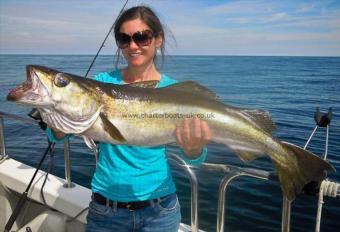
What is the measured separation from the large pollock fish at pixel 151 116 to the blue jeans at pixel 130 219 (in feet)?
2.09

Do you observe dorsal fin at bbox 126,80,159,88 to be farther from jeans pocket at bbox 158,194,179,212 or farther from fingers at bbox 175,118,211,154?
jeans pocket at bbox 158,194,179,212

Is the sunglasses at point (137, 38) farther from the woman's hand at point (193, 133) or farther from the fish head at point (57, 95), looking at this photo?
the woman's hand at point (193, 133)

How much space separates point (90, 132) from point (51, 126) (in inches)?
13.9

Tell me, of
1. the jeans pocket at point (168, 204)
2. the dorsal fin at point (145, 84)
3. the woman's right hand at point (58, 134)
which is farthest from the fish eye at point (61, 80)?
the jeans pocket at point (168, 204)

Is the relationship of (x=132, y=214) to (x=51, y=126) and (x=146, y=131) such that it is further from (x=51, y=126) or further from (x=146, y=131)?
(x=51, y=126)

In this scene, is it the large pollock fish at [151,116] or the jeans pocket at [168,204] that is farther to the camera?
the jeans pocket at [168,204]

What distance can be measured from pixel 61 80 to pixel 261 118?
6.46ft

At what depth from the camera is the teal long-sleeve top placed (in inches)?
125

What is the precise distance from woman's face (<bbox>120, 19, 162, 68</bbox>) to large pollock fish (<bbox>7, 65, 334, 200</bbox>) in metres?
0.30

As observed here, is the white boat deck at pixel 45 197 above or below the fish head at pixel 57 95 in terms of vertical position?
below

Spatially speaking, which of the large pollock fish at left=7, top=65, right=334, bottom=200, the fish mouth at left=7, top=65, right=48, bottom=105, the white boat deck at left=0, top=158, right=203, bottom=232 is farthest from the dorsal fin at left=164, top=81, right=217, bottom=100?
the white boat deck at left=0, top=158, right=203, bottom=232

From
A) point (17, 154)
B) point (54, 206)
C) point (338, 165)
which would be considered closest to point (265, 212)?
point (338, 165)

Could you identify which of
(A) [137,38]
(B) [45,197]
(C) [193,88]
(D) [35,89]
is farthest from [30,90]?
(B) [45,197]

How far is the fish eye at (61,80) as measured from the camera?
118 inches
